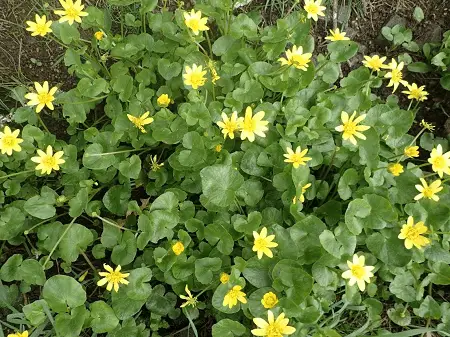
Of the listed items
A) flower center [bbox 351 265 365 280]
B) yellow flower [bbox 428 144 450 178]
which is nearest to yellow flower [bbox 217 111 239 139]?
flower center [bbox 351 265 365 280]

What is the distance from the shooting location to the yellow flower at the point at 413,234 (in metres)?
2.09

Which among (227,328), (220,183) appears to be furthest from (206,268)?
(220,183)

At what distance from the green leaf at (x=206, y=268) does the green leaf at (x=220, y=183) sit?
0.24 metres

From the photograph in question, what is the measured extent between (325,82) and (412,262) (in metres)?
0.96

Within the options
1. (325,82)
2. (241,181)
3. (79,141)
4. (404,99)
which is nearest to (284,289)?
(241,181)

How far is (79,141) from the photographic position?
8.45 feet

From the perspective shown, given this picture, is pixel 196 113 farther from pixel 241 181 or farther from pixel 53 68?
pixel 53 68

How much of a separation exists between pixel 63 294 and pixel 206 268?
60 centimetres

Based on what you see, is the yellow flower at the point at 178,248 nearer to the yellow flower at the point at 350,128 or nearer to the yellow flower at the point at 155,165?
the yellow flower at the point at 155,165

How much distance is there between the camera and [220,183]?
7.03 feet

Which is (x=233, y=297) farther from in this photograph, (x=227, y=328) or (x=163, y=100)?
(x=163, y=100)

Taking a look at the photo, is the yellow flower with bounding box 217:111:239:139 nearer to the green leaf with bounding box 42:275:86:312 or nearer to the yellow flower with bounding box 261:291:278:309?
the yellow flower with bounding box 261:291:278:309

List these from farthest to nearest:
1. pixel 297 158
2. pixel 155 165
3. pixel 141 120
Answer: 1. pixel 155 165
2. pixel 141 120
3. pixel 297 158

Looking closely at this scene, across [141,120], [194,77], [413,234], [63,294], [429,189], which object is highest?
[194,77]
